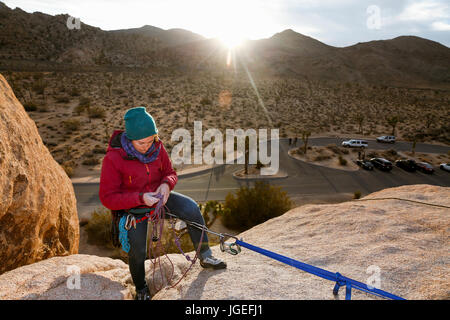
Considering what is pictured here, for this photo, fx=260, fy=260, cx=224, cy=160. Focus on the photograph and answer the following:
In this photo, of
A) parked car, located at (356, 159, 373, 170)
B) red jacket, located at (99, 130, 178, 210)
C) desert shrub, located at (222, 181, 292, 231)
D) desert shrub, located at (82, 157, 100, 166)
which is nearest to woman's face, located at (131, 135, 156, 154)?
red jacket, located at (99, 130, 178, 210)

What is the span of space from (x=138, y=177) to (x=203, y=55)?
10213cm

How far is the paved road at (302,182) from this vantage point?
2008 centimetres

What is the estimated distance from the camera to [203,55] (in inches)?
3816

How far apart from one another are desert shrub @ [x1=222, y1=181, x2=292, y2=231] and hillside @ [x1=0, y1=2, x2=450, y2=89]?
59995 millimetres

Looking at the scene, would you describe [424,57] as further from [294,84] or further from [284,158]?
[284,158]

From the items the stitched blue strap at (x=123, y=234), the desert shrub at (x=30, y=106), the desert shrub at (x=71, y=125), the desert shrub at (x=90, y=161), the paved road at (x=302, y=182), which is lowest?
the paved road at (x=302, y=182)

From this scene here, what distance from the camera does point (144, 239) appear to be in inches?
116

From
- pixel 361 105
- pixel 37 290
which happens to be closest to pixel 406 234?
pixel 37 290

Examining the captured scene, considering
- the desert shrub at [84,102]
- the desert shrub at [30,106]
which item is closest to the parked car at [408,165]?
the desert shrub at [84,102]

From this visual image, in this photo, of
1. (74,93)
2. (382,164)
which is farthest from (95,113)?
(382,164)

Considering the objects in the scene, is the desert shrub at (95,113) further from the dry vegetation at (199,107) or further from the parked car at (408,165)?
the parked car at (408,165)

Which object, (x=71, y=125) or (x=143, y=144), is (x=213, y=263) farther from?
(x=71, y=125)

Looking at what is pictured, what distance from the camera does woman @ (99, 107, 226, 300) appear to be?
2.67 meters

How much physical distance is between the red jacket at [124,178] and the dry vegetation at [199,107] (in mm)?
22758
